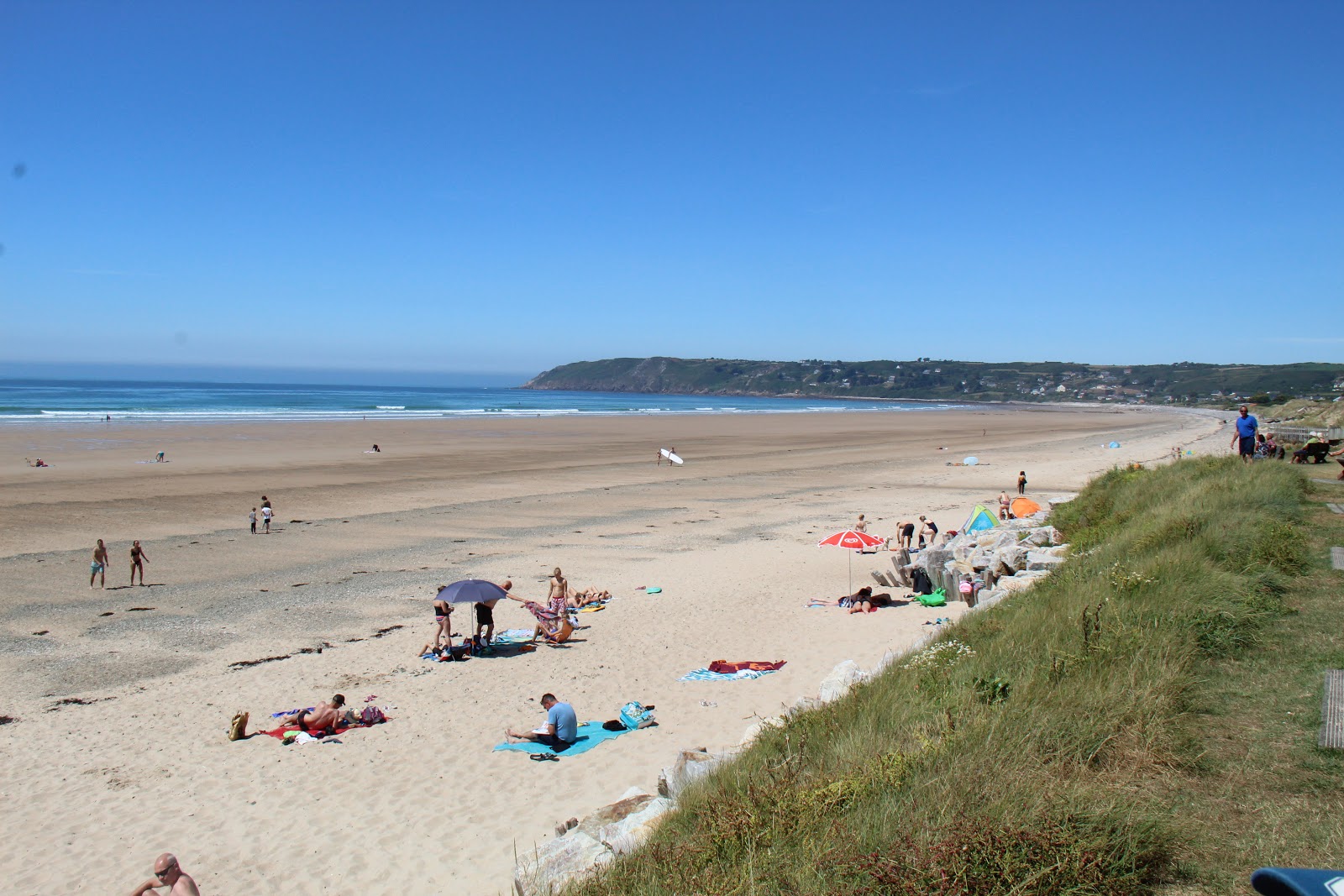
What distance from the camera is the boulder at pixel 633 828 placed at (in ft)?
16.9

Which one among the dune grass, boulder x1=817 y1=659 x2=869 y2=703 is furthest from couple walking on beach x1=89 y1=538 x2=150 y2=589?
the dune grass

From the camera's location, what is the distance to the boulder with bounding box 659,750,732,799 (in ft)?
19.4

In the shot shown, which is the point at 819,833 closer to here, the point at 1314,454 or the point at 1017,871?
the point at 1017,871

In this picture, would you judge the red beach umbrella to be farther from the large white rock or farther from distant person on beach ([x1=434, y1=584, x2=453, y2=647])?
the large white rock

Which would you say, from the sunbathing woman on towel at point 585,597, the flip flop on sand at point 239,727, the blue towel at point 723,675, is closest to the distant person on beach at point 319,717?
the flip flop on sand at point 239,727

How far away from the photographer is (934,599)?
44.8 ft

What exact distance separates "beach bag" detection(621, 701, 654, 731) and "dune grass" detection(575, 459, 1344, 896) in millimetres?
3564

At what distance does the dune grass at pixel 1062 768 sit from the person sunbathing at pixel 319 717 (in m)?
5.72

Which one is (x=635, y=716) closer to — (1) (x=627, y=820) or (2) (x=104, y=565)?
(1) (x=627, y=820)

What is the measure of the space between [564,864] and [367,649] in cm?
803

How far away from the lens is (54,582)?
16.2m

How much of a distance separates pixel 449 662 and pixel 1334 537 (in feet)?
37.2

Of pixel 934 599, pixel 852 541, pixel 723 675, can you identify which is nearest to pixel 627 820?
pixel 723 675

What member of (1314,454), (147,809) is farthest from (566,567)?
(1314,454)
